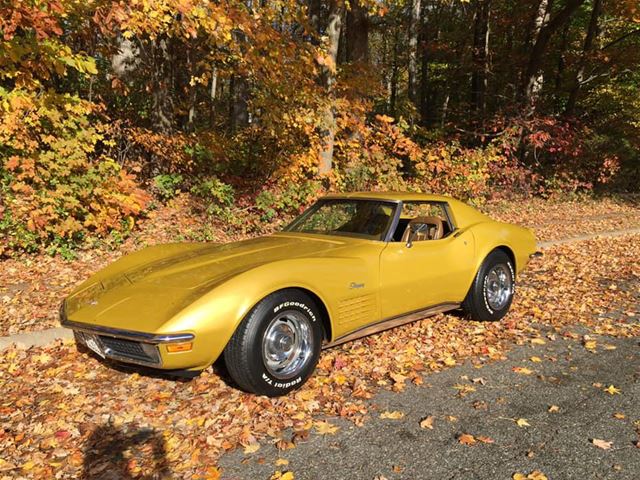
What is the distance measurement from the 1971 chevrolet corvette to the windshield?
0.01 meters

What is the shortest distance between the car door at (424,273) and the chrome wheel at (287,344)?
0.78 meters

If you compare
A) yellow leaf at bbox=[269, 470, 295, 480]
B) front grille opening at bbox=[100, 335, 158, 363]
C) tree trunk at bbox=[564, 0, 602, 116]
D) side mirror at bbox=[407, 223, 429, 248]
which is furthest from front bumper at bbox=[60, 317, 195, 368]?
tree trunk at bbox=[564, 0, 602, 116]

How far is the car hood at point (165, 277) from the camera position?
323 cm

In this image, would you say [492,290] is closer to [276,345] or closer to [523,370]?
[523,370]

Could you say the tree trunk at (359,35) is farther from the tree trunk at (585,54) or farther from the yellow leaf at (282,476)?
the yellow leaf at (282,476)

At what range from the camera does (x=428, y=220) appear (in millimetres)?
4988

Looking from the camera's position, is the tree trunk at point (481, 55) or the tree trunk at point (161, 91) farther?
the tree trunk at point (481, 55)

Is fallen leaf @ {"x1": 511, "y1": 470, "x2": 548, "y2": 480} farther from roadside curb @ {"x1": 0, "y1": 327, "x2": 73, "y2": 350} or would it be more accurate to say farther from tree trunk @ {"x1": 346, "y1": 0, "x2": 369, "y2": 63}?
tree trunk @ {"x1": 346, "y1": 0, "x2": 369, "y2": 63}

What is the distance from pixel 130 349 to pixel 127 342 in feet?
0.17

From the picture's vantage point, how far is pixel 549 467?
2680 mm

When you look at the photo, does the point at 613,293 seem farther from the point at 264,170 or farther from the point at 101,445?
the point at 264,170

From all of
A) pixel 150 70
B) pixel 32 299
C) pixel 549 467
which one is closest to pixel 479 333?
pixel 549 467

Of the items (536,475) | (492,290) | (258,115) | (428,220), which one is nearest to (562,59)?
(258,115)

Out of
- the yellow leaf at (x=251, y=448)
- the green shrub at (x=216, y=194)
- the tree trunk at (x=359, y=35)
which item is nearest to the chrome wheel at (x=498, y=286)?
the yellow leaf at (x=251, y=448)
